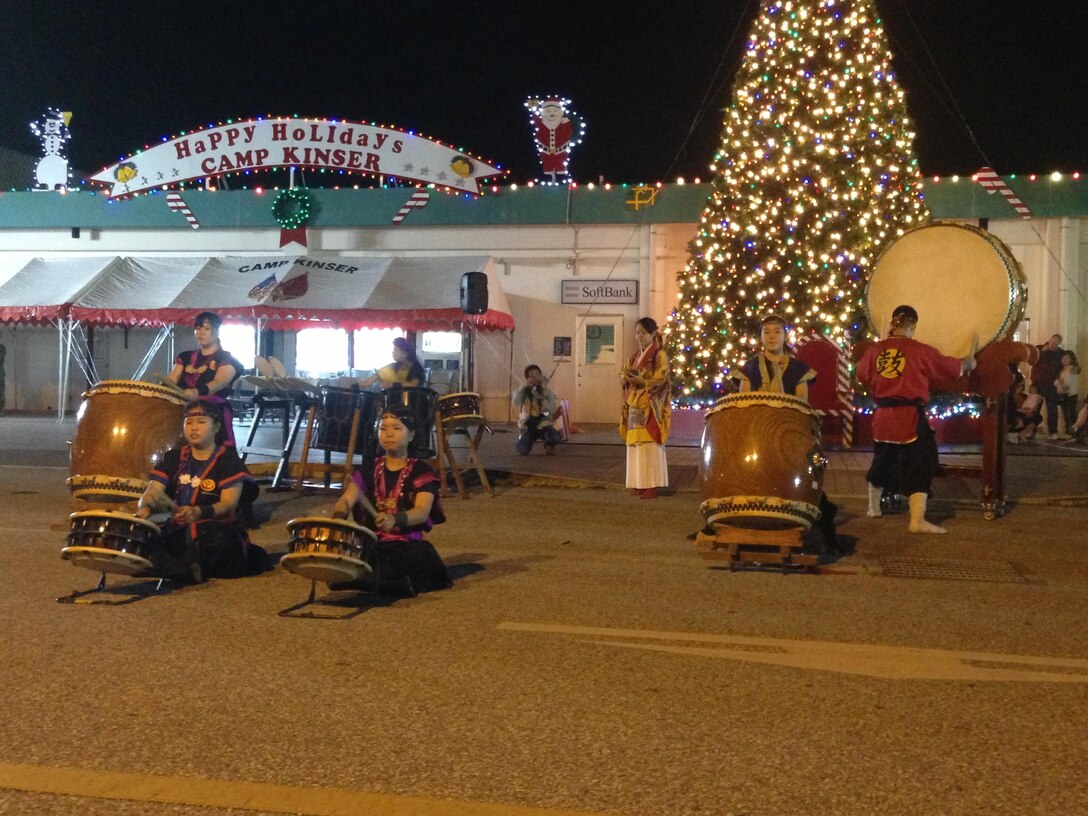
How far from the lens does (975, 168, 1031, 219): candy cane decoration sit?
21.2 metres

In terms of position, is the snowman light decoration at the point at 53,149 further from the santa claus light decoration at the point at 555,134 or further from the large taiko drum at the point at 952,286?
the large taiko drum at the point at 952,286

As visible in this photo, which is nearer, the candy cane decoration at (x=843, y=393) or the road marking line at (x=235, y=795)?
the road marking line at (x=235, y=795)

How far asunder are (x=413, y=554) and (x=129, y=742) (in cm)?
268

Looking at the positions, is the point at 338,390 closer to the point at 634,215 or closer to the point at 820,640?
the point at 820,640

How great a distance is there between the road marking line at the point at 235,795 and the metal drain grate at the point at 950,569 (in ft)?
15.9

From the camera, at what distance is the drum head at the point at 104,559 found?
6.56 meters

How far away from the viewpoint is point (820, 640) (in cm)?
601

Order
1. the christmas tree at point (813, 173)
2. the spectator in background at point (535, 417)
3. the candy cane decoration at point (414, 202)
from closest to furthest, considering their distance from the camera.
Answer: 1. the spectator in background at point (535, 417)
2. the christmas tree at point (813, 173)
3. the candy cane decoration at point (414, 202)

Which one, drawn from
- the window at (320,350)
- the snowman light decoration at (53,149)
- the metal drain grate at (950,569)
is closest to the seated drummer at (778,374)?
the metal drain grate at (950,569)

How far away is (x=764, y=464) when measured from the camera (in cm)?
789

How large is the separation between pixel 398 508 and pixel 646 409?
4.89 m

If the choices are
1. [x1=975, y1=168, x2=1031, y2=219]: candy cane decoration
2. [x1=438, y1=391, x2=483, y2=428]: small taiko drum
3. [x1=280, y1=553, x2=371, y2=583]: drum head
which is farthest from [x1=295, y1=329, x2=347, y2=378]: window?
[x1=280, y1=553, x2=371, y2=583]: drum head

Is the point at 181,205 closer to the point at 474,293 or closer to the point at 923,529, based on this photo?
the point at 474,293

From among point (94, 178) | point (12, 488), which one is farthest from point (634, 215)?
point (12, 488)
